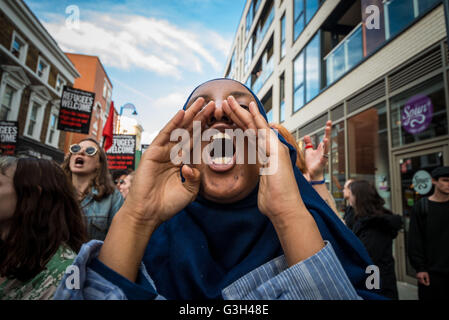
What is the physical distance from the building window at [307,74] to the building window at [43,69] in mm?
15351

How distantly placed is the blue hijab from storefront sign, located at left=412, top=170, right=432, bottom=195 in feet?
16.3

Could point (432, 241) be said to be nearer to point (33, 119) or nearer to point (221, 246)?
point (221, 246)

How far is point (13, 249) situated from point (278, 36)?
13.5 metres

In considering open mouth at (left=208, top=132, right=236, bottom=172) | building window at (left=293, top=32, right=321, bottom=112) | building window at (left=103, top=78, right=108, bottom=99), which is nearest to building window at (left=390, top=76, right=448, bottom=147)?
building window at (left=293, top=32, right=321, bottom=112)

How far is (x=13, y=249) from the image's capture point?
4.68ft

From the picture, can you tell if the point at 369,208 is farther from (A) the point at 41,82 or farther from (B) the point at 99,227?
(A) the point at 41,82

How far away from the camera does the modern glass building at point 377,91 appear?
185 inches

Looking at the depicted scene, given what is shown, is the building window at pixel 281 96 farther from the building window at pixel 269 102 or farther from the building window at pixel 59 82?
the building window at pixel 59 82

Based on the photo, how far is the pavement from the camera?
14.2 ft

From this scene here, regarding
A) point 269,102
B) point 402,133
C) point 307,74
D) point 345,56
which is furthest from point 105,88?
point 402,133

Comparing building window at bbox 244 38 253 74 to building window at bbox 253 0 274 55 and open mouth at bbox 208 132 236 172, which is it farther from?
open mouth at bbox 208 132 236 172

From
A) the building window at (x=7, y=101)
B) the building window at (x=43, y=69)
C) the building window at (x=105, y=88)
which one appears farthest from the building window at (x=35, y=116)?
the building window at (x=105, y=88)

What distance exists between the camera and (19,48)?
13641mm
